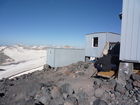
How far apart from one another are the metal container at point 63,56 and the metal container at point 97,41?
3.28 ft

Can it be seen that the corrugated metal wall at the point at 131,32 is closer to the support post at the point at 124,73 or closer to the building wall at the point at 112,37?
the support post at the point at 124,73

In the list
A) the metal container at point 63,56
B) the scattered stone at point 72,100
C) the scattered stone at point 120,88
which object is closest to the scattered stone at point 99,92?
the scattered stone at point 120,88

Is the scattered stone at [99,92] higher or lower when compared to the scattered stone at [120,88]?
lower

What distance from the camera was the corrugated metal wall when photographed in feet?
13.6

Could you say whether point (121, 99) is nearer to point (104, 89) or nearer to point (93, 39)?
point (104, 89)

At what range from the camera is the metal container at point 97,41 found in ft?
32.3

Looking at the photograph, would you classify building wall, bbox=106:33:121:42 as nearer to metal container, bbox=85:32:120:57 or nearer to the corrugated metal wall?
metal container, bbox=85:32:120:57

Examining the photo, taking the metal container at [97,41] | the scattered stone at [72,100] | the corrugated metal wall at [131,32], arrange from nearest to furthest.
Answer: the scattered stone at [72,100], the corrugated metal wall at [131,32], the metal container at [97,41]

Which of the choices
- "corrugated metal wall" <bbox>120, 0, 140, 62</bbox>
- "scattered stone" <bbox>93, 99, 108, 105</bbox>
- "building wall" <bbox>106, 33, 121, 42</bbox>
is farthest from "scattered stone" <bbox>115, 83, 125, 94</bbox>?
"building wall" <bbox>106, 33, 121, 42</bbox>

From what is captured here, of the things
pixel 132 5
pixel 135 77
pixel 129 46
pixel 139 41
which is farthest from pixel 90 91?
pixel 132 5

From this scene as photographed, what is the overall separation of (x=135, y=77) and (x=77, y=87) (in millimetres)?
2116

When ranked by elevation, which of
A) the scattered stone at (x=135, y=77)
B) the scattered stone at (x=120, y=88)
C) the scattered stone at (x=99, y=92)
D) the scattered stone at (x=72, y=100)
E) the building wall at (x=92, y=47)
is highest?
the building wall at (x=92, y=47)

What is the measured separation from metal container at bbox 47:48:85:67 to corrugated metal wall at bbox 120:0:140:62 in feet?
22.5

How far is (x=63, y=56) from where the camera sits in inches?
436
